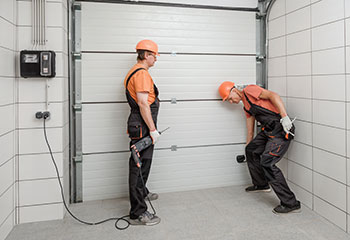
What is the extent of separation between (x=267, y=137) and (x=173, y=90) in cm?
128

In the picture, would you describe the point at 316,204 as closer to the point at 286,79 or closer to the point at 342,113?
the point at 342,113

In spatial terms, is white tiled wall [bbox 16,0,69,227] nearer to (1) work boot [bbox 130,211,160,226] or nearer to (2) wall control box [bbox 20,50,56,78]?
(2) wall control box [bbox 20,50,56,78]

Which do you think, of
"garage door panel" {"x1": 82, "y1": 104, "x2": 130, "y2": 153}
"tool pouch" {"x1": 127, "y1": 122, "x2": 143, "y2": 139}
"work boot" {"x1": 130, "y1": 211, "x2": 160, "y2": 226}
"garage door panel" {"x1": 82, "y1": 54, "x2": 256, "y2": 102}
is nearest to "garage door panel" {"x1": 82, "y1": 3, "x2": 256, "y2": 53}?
"garage door panel" {"x1": 82, "y1": 54, "x2": 256, "y2": 102}

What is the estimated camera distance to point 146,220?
96.3 inches

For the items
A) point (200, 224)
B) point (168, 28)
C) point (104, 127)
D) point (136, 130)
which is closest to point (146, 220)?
point (200, 224)

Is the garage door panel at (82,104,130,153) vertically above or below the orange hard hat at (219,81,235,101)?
below

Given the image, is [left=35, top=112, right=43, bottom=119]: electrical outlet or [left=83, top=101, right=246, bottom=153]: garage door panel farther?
[left=83, top=101, right=246, bottom=153]: garage door panel

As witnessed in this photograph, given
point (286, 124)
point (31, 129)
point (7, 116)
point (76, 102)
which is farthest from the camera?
point (76, 102)

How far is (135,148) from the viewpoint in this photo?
7.93 ft

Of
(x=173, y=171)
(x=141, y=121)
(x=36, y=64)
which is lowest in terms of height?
(x=173, y=171)

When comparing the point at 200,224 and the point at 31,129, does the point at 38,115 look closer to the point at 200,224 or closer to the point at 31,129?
the point at 31,129

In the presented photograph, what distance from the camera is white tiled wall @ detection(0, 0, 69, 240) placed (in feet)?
7.72

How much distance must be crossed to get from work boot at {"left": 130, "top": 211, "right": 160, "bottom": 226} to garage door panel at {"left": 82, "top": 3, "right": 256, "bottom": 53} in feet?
6.20

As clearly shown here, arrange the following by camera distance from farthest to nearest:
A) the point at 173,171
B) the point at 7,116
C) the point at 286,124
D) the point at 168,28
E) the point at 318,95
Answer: the point at 173,171
the point at 168,28
the point at 286,124
the point at 318,95
the point at 7,116
